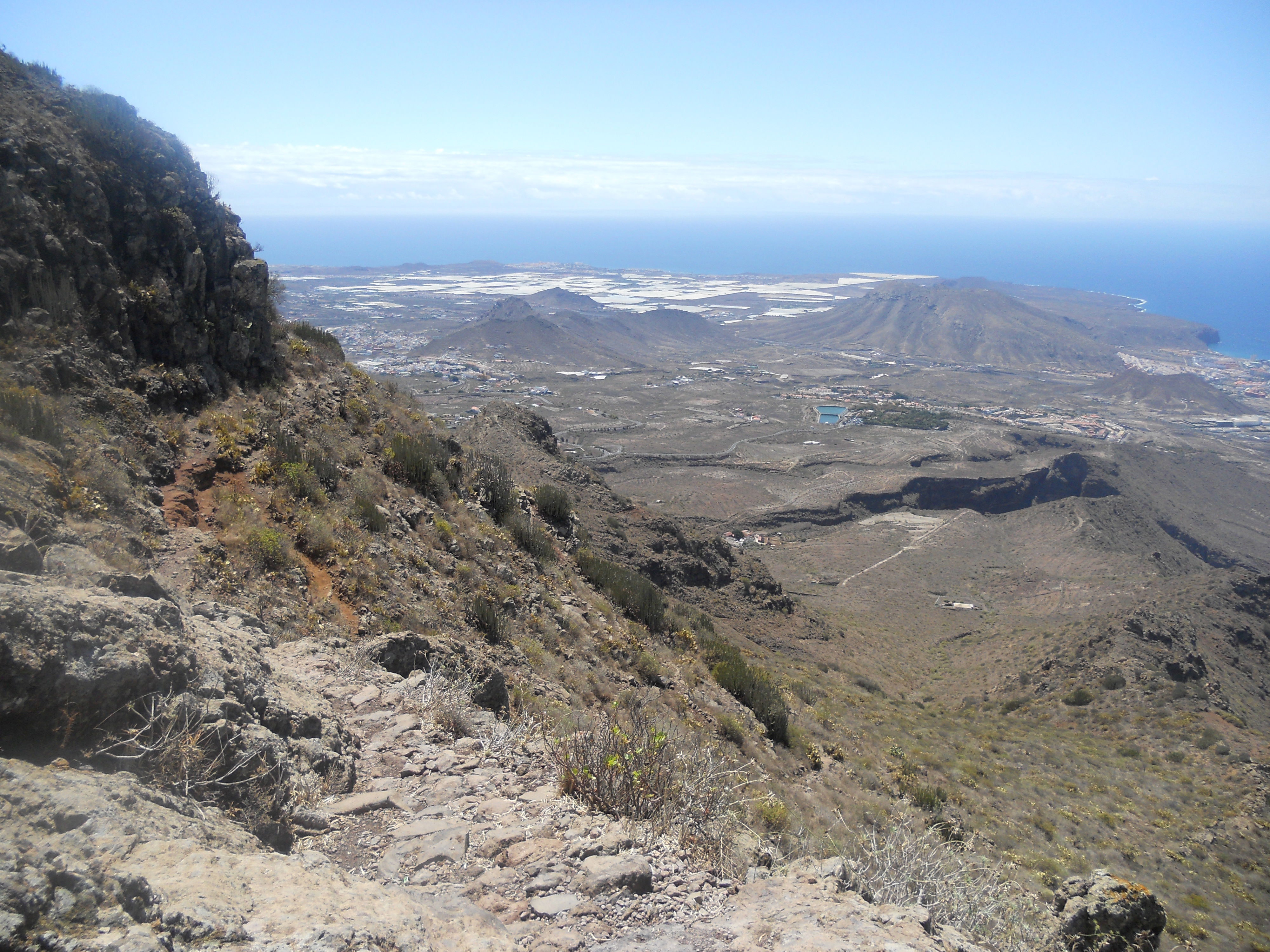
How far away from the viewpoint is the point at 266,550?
7.08 metres

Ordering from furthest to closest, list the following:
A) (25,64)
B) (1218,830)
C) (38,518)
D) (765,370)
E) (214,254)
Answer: (765,370) → (1218,830) → (214,254) → (25,64) → (38,518)

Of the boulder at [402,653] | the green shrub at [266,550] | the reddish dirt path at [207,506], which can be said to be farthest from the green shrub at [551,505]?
the boulder at [402,653]

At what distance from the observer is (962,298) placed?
13688 centimetres

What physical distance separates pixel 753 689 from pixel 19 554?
34.9 ft

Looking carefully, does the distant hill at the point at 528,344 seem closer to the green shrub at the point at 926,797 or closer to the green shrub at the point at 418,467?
the green shrub at the point at 418,467

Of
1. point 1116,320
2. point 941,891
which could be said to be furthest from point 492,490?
point 1116,320

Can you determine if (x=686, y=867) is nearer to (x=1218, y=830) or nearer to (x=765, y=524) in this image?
(x=1218, y=830)

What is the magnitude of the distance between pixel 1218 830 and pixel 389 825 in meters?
15.0

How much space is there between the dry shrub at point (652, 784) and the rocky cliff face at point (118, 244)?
793cm

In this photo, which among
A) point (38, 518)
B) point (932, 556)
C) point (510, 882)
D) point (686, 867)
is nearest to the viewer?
point (510, 882)

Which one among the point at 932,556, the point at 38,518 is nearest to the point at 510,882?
the point at 38,518

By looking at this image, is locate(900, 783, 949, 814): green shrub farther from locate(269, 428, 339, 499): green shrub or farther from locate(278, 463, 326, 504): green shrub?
locate(269, 428, 339, 499): green shrub

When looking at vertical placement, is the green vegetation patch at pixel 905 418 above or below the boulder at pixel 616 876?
below

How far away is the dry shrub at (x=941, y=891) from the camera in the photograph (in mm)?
4062
